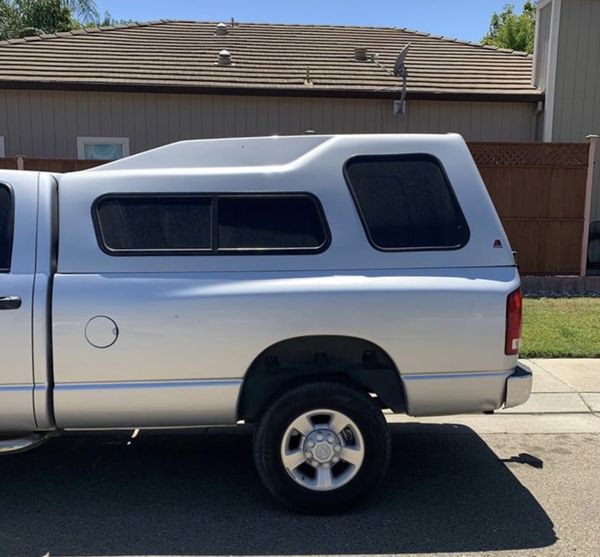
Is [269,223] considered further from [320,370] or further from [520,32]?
[520,32]

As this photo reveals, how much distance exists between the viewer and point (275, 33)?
1541 centimetres

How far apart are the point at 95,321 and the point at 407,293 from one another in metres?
1.77

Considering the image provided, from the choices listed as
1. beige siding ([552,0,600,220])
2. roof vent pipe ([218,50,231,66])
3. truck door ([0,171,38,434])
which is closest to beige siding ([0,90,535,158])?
beige siding ([552,0,600,220])

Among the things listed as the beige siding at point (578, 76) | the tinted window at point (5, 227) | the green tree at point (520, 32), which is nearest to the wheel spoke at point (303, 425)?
the tinted window at point (5, 227)

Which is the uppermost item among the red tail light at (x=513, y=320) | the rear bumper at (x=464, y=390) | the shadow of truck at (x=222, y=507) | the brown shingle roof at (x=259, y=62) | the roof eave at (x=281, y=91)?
the brown shingle roof at (x=259, y=62)

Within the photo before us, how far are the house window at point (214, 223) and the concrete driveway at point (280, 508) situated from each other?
1.60m

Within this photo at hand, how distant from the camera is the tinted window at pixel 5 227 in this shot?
3.60 meters

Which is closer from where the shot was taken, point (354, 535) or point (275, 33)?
point (354, 535)

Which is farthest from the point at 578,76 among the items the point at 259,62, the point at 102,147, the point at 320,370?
the point at 320,370

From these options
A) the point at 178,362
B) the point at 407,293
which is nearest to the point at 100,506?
the point at 178,362

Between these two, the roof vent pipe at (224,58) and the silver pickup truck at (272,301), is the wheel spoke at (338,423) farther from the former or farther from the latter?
the roof vent pipe at (224,58)

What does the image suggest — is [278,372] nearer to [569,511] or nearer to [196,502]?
[196,502]

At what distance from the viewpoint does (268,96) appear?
461 inches

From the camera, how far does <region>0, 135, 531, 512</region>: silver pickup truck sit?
11.6 feet
